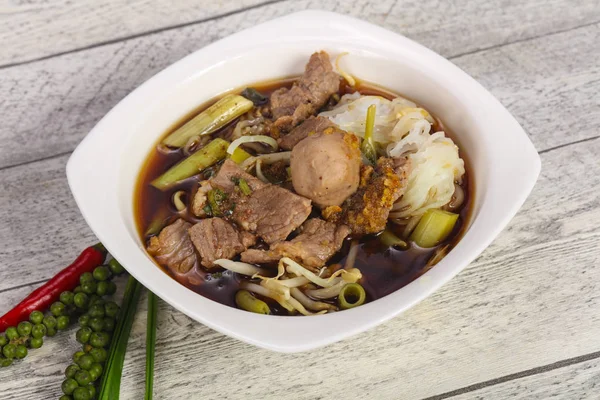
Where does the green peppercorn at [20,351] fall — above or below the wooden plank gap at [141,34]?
below

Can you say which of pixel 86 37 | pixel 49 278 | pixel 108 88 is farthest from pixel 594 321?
pixel 86 37

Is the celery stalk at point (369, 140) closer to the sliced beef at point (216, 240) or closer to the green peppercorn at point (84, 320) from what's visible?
the sliced beef at point (216, 240)

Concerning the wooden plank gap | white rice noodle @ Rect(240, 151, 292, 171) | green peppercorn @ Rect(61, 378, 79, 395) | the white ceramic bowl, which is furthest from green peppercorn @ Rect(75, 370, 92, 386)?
the wooden plank gap

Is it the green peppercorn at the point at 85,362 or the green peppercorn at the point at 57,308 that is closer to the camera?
the green peppercorn at the point at 85,362

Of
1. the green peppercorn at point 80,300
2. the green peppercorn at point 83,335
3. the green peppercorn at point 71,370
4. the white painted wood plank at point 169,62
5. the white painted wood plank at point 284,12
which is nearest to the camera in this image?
the green peppercorn at point 71,370

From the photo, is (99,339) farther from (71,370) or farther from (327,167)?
(327,167)

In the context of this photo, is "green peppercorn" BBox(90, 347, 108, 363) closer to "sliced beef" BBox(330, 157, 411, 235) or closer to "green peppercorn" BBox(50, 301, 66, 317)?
"green peppercorn" BBox(50, 301, 66, 317)

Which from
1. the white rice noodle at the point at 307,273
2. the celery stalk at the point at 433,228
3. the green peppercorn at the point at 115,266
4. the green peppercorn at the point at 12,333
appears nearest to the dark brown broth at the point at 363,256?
the celery stalk at the point at 433,228

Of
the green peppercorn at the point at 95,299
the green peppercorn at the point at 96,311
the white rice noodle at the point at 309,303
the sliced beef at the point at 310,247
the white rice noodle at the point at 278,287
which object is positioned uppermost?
the sliced beef at the point at 310,247
